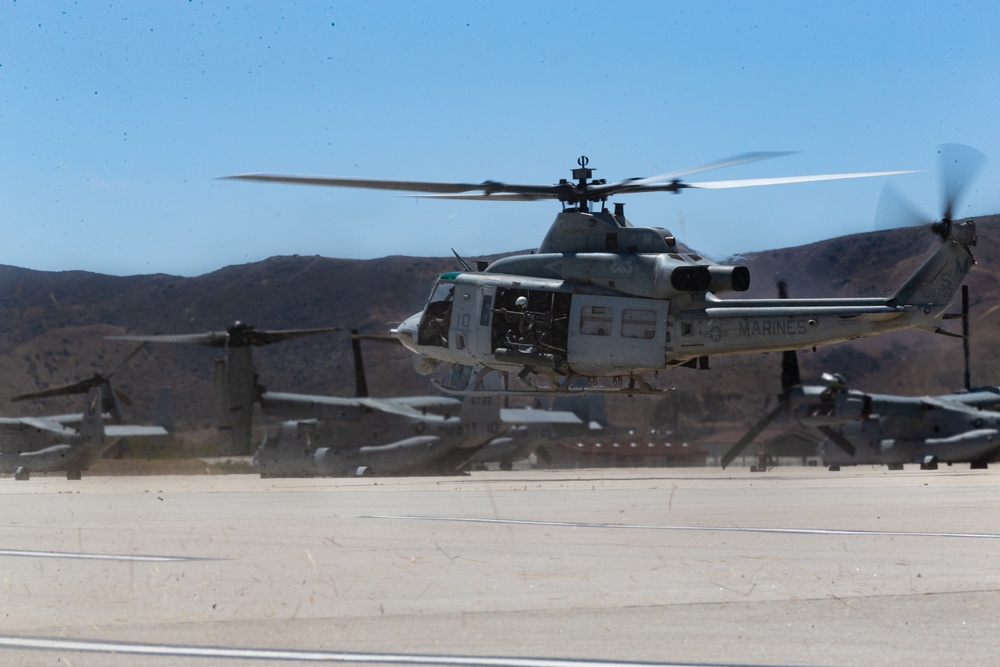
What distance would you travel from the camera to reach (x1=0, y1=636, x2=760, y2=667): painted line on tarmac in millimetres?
5785

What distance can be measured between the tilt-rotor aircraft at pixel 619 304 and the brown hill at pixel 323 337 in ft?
59.5

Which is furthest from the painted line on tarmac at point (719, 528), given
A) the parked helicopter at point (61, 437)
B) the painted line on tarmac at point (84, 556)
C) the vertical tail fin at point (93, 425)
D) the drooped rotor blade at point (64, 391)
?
the drooped rotor blade at point (64, 391)

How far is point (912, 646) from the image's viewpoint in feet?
20.3

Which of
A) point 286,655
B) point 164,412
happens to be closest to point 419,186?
point 286,655

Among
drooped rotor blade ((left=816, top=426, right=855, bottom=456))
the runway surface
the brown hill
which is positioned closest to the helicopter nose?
the runway surface

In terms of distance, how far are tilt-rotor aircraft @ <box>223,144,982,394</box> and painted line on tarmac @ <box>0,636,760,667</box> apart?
45.3 feet

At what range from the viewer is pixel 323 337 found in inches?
3366

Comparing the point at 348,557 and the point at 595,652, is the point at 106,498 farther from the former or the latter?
the point at 595,652

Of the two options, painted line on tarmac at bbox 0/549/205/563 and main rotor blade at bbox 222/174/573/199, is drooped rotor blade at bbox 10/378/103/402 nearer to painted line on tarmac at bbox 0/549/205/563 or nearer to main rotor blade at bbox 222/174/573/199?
main rotor blade at bbox 222/174/573/199

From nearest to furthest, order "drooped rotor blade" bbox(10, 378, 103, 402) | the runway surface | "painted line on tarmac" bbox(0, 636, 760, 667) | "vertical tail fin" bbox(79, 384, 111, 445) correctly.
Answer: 1. "painted line on tarmac" bbox(0, 636, 760, 667)
2. the runway surface
3. "vertical tail fin" bbox(79, 384, 111, 445)
4. "drooped rotor blade" bbox(10, 378, 103, 402)

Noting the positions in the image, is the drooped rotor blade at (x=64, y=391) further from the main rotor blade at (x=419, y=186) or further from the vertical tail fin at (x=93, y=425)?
the main rotor blade at (x=419, y=186)

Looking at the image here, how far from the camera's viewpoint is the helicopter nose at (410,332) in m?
24.3

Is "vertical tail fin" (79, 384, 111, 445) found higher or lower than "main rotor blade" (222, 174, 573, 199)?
lower

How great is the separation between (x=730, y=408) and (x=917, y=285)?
169 feet
